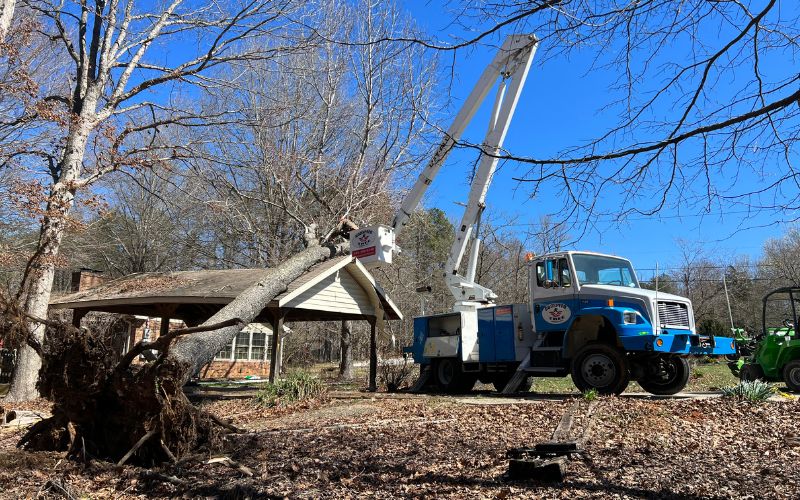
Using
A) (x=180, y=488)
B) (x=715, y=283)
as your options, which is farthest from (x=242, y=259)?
(x=715, y=283)

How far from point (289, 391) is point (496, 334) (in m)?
4.91

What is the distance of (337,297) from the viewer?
573 inches

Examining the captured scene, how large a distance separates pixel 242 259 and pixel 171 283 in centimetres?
1236

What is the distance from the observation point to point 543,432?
292 inches

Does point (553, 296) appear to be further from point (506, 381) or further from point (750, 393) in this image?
point (750, 393)

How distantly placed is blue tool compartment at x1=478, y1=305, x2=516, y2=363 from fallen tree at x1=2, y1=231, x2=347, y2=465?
8067 mm

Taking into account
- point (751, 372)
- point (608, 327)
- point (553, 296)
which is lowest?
point (751, 372)

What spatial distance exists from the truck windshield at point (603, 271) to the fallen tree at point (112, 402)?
8059mm

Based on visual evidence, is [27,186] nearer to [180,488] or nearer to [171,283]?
Answer: [171,283]

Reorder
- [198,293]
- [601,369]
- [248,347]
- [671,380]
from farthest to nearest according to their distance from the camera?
[248,347], [198,293], [671,380], [601,369]

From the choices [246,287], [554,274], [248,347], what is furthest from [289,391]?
[248,347]

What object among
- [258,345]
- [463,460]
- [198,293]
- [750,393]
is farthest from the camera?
[258,345]

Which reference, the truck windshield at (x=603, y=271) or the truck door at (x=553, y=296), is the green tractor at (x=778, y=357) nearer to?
the truck windshield at (x=603, y=271)

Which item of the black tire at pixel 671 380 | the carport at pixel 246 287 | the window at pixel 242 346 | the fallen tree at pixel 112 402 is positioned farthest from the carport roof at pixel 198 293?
the window at pixel 242 346
